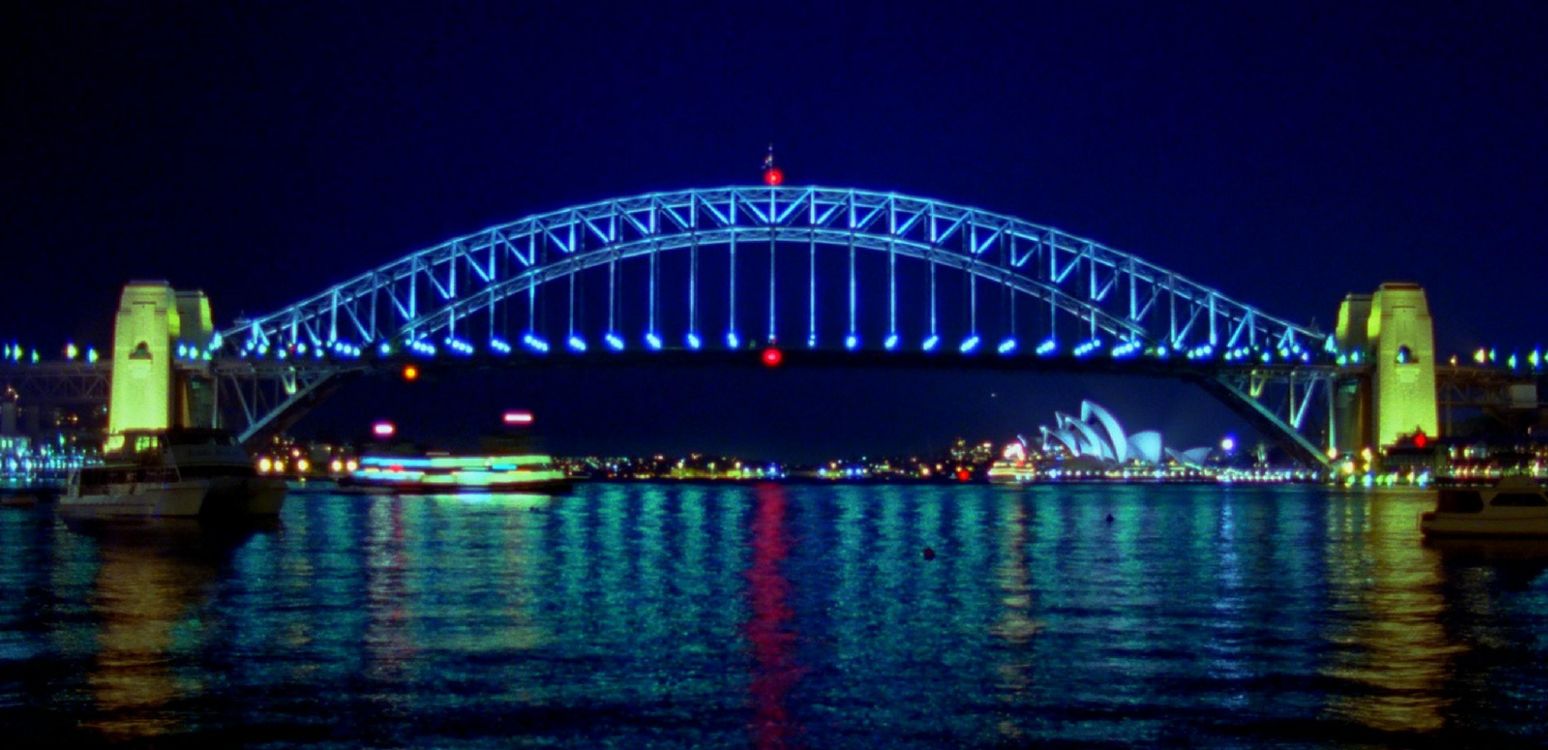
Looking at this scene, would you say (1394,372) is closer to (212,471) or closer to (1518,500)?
(1518,500)

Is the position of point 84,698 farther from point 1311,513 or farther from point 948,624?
point 1311,513

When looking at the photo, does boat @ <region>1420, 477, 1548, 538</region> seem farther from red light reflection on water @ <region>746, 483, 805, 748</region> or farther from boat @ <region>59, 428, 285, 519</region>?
boat @ <region>59, 428, 285, 519</region>

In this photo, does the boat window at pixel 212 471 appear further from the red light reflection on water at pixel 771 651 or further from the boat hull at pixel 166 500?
the red light reflection on water at pixel 771 651

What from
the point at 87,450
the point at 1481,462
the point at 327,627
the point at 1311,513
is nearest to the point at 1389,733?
the point at 327,627

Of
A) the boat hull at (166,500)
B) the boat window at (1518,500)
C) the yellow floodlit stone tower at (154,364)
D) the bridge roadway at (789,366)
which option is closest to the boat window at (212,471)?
the boat hull at (166,500)

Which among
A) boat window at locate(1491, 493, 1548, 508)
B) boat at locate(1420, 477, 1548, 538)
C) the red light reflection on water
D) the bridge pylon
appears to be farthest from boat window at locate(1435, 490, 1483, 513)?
the bridge pylon
